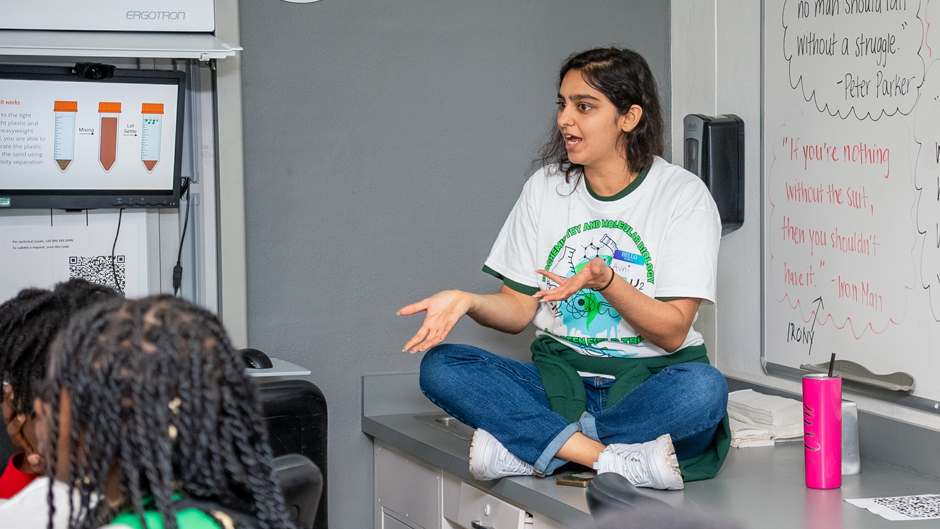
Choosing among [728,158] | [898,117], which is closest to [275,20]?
[728,158]

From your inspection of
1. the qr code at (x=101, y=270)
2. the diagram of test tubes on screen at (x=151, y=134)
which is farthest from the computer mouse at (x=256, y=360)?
the diagram of test tubes on screen at (x=151, y=134)

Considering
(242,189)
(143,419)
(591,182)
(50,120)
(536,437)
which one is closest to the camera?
(143,419)

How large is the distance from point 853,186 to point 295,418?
1298mm

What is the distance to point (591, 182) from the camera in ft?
6.64

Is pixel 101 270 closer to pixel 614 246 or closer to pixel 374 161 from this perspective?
pixel 374 161

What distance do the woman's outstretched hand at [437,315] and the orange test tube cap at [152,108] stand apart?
0.94 m

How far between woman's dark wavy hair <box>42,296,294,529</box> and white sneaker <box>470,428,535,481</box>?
0.96 meters

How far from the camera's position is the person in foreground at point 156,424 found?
2.47ft

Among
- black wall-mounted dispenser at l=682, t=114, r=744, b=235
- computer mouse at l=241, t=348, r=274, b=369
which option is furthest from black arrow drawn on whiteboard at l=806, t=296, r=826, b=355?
computer mouse at l=241, t=348, r=274, b=369

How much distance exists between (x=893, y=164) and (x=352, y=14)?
1.39 metres

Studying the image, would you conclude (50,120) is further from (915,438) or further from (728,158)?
(915,438)

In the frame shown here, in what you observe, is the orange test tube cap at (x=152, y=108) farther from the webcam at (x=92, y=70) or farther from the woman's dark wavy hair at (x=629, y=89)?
the woman's dark wavy hair at (x=629, y=89)

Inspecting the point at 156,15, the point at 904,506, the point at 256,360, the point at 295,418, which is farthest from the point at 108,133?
the point at 904,506

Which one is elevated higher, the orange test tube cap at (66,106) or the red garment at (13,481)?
the orange test tube cap at (66,106)
